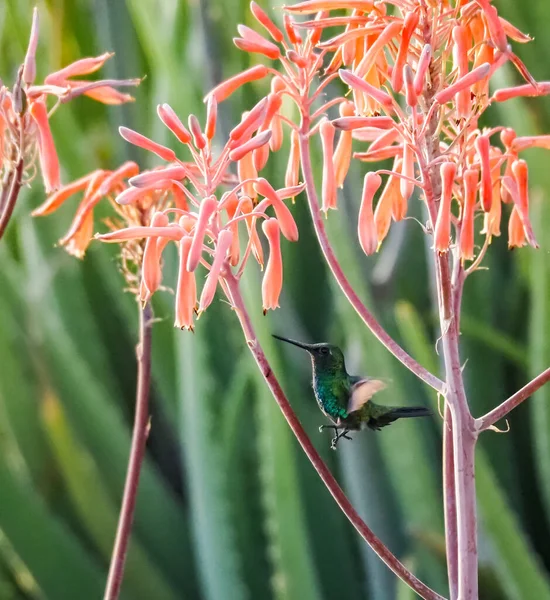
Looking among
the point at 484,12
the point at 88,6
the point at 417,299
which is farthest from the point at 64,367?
the point at 88,6

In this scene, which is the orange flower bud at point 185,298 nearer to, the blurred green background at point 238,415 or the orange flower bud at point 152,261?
the orange flower bud at point 152,261

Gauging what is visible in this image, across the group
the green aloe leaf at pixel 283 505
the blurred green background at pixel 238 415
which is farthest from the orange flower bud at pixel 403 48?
the green aloe leaf at pixel 283 505

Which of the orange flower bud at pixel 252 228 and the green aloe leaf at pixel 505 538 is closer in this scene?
the orange flower bud at pixel 252 228

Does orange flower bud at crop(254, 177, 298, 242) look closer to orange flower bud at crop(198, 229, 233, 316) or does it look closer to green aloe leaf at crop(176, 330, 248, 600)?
orange flower bud at crop(198, 229, 233, 316)

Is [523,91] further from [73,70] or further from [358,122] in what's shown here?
[73,70]

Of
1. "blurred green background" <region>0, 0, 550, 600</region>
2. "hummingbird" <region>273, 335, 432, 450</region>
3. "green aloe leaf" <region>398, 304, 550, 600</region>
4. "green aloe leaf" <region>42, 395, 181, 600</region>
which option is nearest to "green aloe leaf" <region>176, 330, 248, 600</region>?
"blurred green background" <region>0, 0, 550, 600</region>

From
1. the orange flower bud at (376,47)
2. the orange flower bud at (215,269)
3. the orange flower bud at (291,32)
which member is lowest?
the orange flower bud at (215,269)
